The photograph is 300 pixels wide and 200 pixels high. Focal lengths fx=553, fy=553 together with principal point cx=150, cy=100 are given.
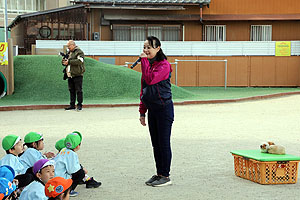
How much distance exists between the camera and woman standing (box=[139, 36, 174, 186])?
647 centimetres

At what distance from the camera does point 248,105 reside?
63.9 feet

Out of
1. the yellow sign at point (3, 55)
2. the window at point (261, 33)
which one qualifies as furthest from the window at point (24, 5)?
the yellow sign at point (3, 55)

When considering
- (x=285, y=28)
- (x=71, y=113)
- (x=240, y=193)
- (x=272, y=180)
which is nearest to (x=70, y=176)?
(x=240, y=193)

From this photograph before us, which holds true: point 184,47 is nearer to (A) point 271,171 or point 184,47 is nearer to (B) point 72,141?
(A) point 271,171

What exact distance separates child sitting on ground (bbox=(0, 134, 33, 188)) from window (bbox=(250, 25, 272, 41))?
109ft

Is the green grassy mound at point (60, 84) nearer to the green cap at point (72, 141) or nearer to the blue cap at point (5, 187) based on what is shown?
the green cap at point (72, 141)

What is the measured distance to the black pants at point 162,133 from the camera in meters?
6.62

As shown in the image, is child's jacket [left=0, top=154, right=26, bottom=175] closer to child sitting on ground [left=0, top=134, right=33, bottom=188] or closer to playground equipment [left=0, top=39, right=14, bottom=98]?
child sitting on ground [left=0, top=134, right=33, bottom=188]

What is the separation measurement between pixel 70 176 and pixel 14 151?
684 mm

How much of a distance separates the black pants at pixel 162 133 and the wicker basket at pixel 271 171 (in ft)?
3.33

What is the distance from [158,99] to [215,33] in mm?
31970

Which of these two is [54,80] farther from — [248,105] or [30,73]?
[248,105]

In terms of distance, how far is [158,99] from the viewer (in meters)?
6.54

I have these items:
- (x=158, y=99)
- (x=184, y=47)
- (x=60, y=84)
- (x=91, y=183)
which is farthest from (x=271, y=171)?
(x=184, y=47)
